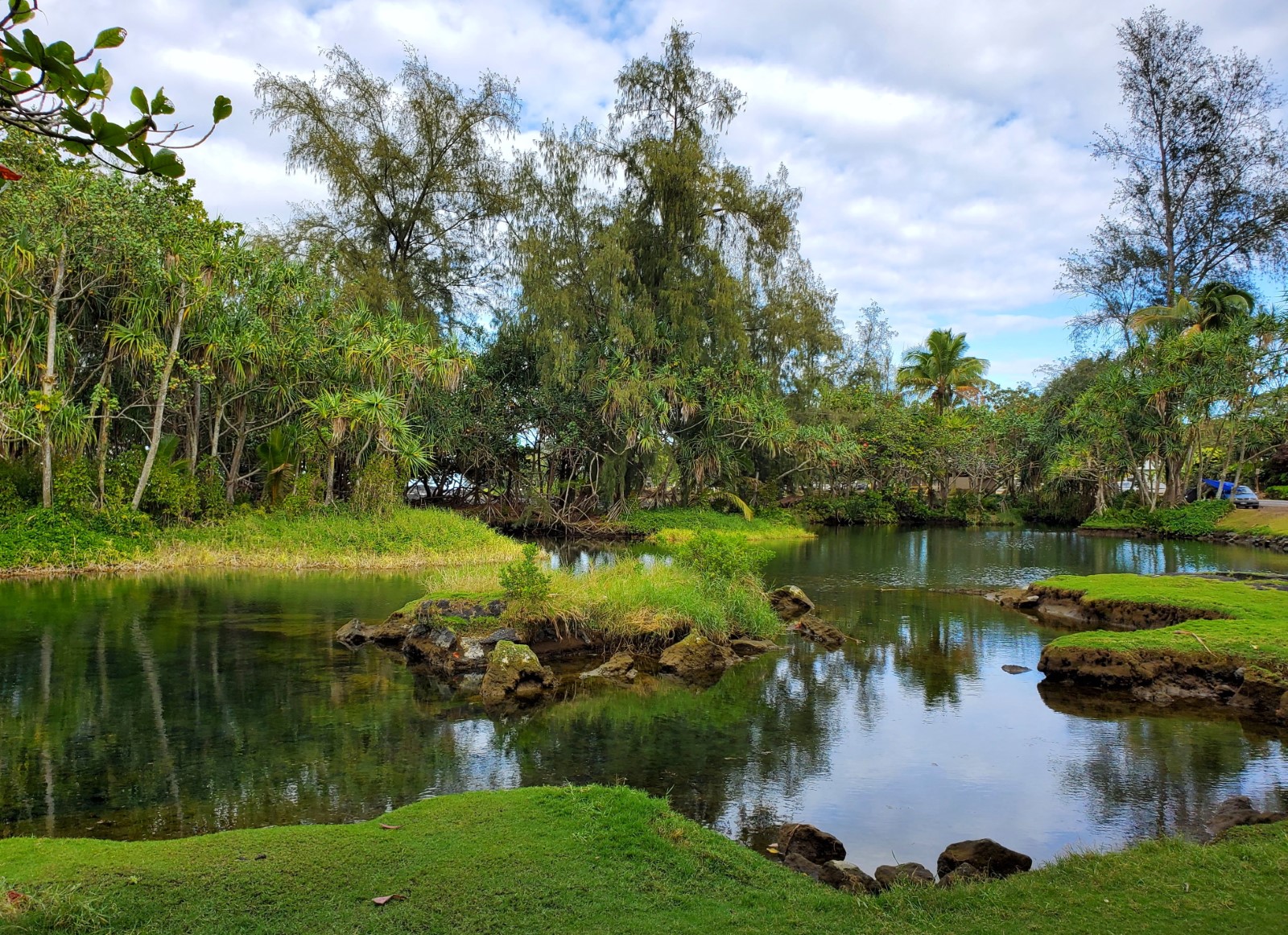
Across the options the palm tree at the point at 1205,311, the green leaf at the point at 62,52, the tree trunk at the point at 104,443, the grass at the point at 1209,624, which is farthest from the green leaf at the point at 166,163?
the palm tree at the point at 1205,311

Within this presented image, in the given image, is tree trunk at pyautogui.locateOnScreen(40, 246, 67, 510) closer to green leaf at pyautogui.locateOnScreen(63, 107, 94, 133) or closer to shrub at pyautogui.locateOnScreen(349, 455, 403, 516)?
shrub at pyautogui.locateOnScreen(349, 455, 403, 516)

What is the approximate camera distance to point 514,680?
1155cm

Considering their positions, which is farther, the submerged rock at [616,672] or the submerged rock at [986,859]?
the submerged rock at [616,672]

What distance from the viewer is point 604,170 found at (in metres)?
36.4

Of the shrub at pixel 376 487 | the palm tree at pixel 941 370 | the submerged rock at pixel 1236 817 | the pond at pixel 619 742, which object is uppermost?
the palm tree at pixel 941 370

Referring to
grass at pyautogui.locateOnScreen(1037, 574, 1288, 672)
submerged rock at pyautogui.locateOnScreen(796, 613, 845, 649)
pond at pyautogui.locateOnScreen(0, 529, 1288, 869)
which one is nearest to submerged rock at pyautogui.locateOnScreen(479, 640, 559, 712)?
pond at pyautogui.locateOnScreen(0, 529, 1288, 869)

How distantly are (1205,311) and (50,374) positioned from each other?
43615mm

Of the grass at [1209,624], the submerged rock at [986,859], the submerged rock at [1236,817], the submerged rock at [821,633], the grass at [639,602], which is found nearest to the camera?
the submerged rock at [986,859]

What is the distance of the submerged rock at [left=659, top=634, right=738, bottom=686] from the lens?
1316 cm

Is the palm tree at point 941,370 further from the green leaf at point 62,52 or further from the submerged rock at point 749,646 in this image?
the green leaf at point 62,52

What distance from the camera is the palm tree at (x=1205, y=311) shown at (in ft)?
124

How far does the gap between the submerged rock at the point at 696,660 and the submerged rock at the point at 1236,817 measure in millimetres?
6978

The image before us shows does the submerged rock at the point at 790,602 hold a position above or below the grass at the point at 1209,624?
below

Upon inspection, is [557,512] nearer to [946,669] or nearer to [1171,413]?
[946,669]
